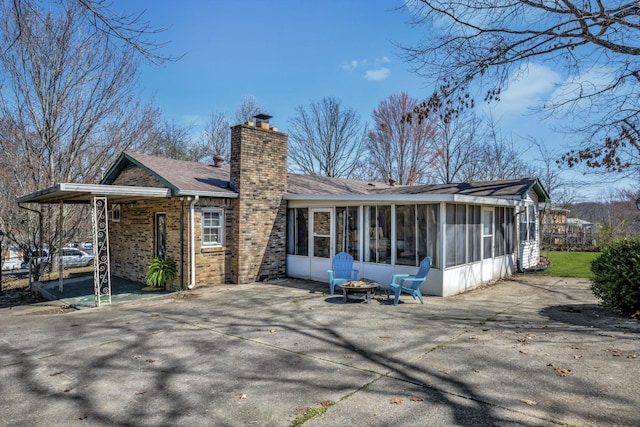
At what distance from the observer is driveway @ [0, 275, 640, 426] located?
3623mm

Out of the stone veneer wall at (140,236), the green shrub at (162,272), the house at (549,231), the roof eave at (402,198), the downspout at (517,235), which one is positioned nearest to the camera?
the roof eave at (402,198)

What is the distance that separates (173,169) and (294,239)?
14.1 feet

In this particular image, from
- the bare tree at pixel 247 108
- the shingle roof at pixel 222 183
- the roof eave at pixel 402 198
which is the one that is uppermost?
the bare tree at pixel 247 108

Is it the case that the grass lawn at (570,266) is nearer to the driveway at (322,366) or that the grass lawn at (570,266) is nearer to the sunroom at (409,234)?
the sunroom at (409,234)

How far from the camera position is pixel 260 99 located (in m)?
30.4

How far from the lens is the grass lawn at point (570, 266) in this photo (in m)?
13.6

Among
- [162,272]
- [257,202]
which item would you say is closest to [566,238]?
[257,202]

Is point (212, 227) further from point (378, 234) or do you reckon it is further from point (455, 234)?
point (455, 234)

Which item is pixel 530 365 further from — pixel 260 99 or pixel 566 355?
pixel 260 99

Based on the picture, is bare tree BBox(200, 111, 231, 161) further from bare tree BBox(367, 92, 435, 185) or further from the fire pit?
the fire pit

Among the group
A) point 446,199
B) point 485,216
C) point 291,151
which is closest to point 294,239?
point 446,199

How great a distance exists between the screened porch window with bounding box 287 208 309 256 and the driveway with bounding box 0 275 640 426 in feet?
12.4

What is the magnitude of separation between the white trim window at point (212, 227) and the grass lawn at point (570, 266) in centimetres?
1130

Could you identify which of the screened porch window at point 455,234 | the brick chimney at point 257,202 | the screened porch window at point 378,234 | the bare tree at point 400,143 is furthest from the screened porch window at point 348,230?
the bare tree at point 400,143
